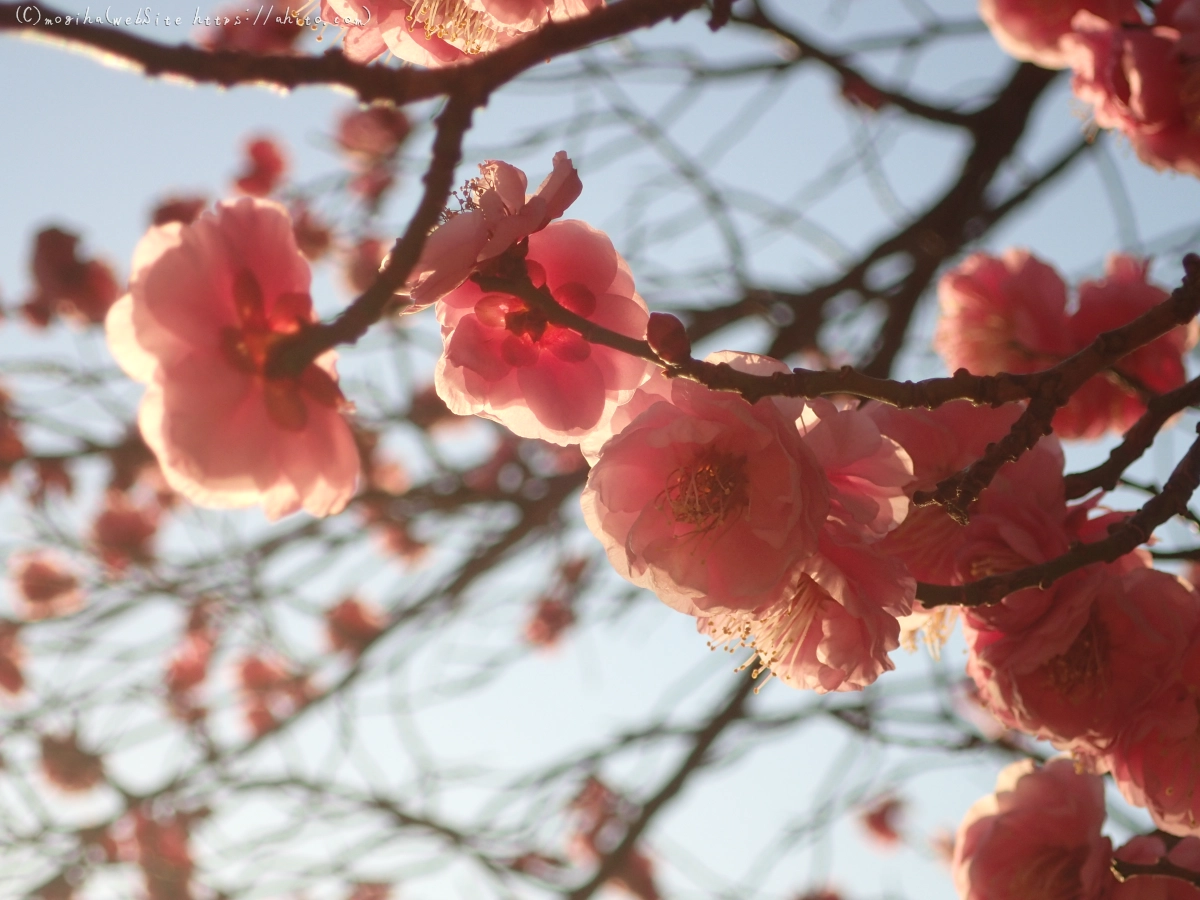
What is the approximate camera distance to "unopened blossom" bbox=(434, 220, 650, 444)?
85 centimetres

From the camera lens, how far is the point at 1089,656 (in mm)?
931

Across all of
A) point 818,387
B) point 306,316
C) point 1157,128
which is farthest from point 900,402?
point 1157,128

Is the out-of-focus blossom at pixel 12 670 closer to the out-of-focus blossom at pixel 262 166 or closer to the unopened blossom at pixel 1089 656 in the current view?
the out-of-focus blossom at pixel 262 166

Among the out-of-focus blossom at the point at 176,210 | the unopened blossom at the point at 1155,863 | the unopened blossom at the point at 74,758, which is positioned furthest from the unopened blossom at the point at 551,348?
the out-of-focus blossom at the point at 176,210

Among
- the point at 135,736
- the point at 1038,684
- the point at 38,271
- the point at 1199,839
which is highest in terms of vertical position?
the point at 38,271

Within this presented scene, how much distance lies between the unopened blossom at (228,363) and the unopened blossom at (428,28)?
417mm

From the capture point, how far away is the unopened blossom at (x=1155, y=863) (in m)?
0.97

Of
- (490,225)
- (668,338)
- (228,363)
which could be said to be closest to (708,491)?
(668,338)

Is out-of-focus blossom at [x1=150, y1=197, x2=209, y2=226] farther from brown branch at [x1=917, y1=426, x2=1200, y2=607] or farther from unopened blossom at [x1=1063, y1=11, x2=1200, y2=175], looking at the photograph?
brown branch at [x1=917, y1=426, x2=1200, y2=607]

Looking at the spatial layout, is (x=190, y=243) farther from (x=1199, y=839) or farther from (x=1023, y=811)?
(x=1199, y=839)

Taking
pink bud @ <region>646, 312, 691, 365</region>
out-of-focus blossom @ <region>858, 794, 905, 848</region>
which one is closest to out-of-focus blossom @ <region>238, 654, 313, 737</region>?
pink bud @ <region>646, 312, 691, 365</region>

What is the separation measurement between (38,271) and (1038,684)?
4495 millimetres

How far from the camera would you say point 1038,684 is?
0.93 meters

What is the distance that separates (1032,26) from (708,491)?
118 centimetres
